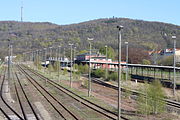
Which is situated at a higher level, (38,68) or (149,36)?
(149,36)

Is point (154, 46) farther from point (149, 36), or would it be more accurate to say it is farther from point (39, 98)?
point (39, 98)

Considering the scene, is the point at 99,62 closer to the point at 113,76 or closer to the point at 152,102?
the point at 113,76

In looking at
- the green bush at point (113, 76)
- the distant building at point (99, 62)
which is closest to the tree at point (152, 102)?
the green bush at point (113, 76)

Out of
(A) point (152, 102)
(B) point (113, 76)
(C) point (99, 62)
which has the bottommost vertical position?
(B) point (113, 76)

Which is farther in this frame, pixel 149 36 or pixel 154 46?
pixel 149 36

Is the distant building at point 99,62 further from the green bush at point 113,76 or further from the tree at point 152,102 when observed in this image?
the tree at point 152,102

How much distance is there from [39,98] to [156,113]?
12.7 m

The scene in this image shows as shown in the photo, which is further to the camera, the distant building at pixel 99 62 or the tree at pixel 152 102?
the distant building at pixel 99 62

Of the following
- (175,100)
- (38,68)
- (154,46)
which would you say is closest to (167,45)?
(154,46)

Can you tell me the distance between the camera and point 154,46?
150625mm

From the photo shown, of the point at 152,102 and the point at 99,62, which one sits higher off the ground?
the point at 99,62

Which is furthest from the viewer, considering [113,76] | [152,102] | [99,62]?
[99,62]

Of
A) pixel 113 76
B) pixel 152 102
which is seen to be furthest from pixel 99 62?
pixel 152 102

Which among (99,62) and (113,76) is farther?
(99,62)
